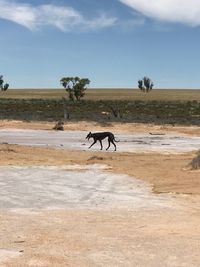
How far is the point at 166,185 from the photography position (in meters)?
18.2

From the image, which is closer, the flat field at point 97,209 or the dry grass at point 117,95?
the flat field at point 97,209

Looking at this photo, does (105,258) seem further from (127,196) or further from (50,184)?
(50,184)

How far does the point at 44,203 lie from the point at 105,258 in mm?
5641

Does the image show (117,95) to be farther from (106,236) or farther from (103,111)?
(106,236)

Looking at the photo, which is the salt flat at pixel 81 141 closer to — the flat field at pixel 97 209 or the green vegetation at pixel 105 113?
the flat field at pixel 97 209

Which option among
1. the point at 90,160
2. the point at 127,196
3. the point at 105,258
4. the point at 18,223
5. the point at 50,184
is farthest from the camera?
the point at 90,160

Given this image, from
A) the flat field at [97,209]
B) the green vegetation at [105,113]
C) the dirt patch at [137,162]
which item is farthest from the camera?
the green vegetation at [105,113]

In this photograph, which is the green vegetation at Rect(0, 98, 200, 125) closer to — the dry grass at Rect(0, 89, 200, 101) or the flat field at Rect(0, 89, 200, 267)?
the flat field at Rect(0, 89, 200, 267)

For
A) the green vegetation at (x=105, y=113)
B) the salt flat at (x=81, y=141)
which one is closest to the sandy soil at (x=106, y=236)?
the salt flat at (x=81, y=141)

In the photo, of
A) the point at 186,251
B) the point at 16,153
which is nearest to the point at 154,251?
the point at 186,251

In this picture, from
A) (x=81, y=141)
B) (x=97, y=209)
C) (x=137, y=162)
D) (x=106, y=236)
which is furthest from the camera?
(x=81, y=141)

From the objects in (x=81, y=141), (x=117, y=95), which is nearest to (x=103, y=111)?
(x=81, y=141)

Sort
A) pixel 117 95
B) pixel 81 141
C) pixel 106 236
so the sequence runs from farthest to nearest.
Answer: pixel 117 95
pixel 81 141
pixel 106 236

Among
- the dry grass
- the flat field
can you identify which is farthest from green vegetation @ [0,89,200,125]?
the flat field
